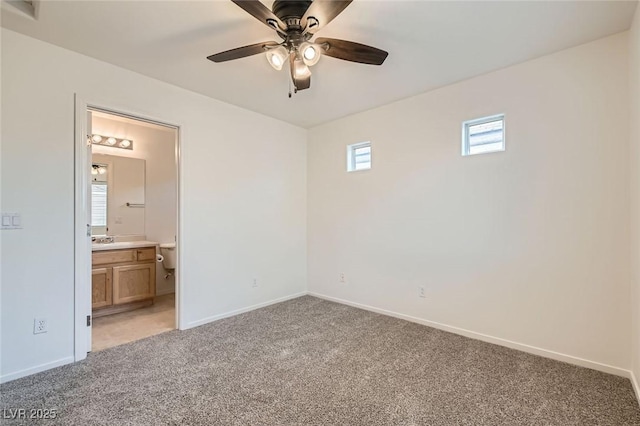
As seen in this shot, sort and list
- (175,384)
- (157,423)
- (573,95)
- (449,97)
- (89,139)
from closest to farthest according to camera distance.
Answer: (157,423), (175,384), (573,95), (89,139), (449,97)

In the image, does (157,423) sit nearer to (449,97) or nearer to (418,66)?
(418,66)

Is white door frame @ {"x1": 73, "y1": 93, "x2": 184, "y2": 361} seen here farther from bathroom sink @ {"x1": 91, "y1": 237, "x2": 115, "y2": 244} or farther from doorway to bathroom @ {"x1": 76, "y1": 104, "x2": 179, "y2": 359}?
bathroom sink @ {"x1": 91, "y1": 237, "x2": 115, "y2": 244}

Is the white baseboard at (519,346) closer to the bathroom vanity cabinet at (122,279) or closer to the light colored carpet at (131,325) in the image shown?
the light colored carpet at (131,325)

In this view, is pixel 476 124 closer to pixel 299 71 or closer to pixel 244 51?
pixel 299 71

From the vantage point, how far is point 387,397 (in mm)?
1954

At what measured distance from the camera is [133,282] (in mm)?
3752

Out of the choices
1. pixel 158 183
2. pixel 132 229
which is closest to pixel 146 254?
pixel 132 229

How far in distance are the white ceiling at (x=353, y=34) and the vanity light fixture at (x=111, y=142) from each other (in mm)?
1928

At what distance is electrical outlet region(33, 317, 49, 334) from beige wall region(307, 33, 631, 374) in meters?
3.07

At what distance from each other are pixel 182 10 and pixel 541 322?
3.64 meters

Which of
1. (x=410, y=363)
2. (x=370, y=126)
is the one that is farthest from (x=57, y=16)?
(x=410, y=363)

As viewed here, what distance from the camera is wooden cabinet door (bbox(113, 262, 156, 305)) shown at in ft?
11.8

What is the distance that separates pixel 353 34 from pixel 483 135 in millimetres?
1643

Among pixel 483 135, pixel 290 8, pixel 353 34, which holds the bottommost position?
pixel 483 135
